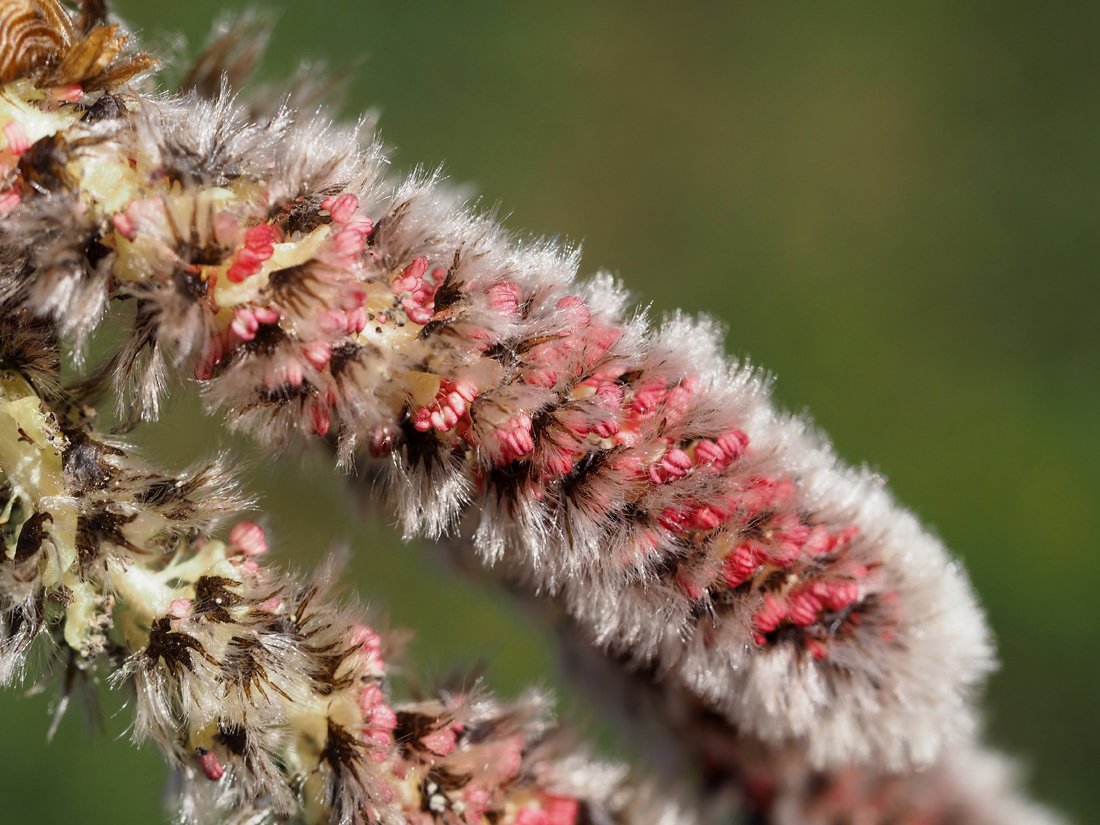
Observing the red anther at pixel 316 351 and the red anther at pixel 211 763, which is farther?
the red anther at pixel 211 763

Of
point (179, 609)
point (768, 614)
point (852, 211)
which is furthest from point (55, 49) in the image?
point (852, 211)

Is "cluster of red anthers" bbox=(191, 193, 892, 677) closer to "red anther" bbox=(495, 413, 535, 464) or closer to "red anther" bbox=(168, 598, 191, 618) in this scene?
"red anther" bbox=(495, 413, 535, 464)

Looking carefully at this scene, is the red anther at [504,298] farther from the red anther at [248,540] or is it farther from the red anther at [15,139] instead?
the red anther at [15,139]

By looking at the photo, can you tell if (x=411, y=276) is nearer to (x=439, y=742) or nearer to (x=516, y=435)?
(x=516, y=435)

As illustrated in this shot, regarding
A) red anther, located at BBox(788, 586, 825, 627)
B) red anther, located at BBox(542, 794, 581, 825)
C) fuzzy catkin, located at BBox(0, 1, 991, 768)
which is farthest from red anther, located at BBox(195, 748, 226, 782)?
red anther, located at BBox(788, 586, 825, 627)

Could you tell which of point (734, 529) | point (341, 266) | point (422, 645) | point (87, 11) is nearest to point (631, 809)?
point (734, 529)

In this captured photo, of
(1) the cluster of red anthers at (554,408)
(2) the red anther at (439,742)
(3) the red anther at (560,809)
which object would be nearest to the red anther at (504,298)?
(1) the cluster of red anthers at (554,408)

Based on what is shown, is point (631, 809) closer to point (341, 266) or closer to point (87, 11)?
point (341, 266)
